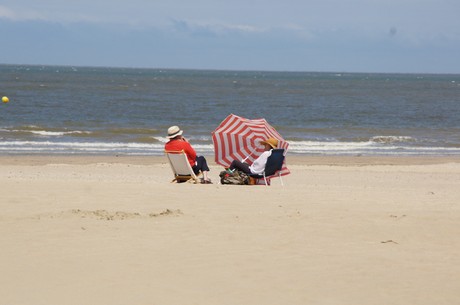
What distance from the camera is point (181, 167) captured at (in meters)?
13.4

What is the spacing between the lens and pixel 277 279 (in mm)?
6844

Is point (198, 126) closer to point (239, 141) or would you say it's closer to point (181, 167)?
point (239, 141)

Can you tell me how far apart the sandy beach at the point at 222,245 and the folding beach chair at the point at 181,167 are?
4.33ft

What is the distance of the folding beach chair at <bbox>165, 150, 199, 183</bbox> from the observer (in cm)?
1324

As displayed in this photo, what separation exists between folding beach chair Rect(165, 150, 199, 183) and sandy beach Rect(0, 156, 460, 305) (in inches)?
52.0

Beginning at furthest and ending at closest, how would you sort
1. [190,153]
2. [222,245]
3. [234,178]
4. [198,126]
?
[198,126] → [190,153] → [234,178] → [222,245]

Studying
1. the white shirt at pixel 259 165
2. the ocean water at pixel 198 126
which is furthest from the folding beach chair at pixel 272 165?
the ocean water at pixel 198 126

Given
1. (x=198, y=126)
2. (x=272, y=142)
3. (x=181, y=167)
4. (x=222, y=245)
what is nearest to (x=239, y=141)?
(x=272, y=142)

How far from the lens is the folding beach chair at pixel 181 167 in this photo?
13242 mm

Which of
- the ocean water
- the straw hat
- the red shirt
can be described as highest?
the straw hat

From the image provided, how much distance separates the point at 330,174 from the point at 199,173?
4.83 m

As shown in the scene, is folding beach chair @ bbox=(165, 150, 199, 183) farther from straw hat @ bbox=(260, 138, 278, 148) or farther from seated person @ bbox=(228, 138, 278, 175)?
straw hat @ bbox=(260, 138, 278, 148)

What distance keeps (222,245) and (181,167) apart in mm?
5584

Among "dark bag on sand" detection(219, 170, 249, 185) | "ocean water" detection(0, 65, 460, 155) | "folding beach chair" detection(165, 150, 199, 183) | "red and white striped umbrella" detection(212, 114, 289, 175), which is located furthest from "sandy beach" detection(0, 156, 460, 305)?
"ocean water" detection(0, 65, 460, 155)
